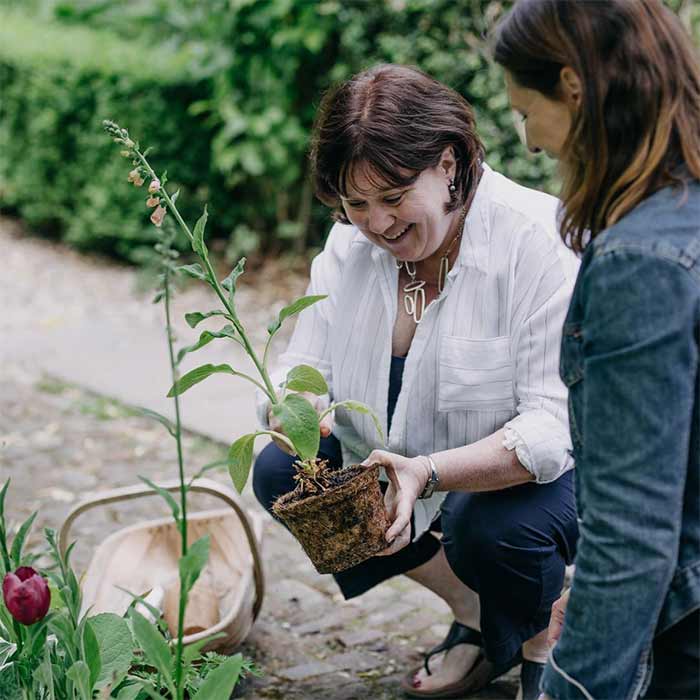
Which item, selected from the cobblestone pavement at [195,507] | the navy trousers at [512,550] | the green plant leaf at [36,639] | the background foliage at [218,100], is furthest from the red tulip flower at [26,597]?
the background foliage at [218,100]

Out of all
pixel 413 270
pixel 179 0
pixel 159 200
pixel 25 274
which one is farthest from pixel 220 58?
pixel 159 200

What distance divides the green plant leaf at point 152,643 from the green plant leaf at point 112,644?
302mm

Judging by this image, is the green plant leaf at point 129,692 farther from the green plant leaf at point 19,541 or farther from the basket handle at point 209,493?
the basket handle at point 209,493

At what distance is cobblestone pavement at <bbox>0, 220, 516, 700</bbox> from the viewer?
2.59 metres

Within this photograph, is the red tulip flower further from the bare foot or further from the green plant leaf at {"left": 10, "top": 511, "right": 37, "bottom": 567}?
the bare foot

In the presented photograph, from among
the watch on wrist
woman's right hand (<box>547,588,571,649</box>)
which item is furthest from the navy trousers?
woman's right hand (<box>547,588,571,649</box>)

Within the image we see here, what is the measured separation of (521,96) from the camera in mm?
1391

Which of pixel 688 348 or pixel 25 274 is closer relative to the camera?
pixel 688 348

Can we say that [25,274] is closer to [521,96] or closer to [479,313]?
[479,313]

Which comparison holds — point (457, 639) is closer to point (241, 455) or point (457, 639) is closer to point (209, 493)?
point (209, 493)

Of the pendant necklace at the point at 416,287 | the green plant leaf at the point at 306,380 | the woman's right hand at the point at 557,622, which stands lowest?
the woman's right hand at the point at 557,622

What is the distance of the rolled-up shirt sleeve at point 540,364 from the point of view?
2088 millimetres

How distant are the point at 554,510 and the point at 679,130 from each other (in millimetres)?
1044

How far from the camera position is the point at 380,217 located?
214 cm
